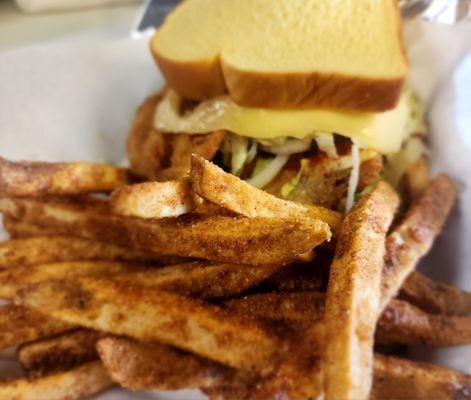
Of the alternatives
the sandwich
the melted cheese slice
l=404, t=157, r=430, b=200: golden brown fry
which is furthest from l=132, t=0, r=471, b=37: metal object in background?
l=404, t=157, r=430, b=200: golden brown fry

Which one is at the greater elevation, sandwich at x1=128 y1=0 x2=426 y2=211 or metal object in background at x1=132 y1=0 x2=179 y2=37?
sandwich at x1=128 y1=0 x2=426 y2=211

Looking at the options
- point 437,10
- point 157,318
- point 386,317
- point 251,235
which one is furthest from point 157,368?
point 437,10

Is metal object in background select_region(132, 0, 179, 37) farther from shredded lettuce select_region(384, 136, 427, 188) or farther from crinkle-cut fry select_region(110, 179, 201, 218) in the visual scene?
crinkle-cut fry select_region(110, 179, 201, 218)

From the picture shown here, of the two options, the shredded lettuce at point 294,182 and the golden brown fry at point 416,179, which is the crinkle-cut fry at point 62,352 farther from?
the golden brown fry at point 416,179

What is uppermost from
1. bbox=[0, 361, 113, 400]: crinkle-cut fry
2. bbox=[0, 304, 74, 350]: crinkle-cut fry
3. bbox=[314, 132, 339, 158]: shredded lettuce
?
bbox=[314, 132, 339, 158]: shredded lettuce

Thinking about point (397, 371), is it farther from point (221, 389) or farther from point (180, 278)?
point (180, 278)

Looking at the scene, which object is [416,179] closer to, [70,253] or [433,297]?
[433,297]

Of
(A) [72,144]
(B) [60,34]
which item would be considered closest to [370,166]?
(A) [72,144]
